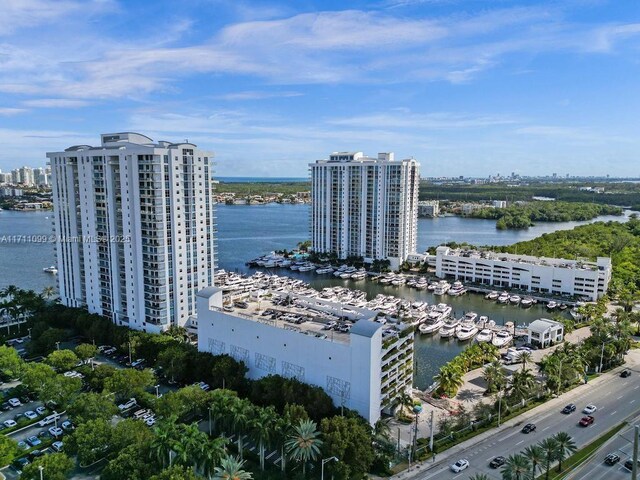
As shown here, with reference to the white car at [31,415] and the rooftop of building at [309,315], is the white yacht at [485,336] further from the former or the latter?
the white car at [31,415]

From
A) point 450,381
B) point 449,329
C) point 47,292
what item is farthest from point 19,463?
point 449,329

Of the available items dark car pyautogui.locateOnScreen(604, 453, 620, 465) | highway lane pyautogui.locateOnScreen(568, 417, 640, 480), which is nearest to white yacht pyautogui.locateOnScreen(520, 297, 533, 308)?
highway lane pyautogui.locateOnScreen(568, 417, 640, 480)

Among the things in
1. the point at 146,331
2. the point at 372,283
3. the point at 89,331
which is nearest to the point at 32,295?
the point at 89,331

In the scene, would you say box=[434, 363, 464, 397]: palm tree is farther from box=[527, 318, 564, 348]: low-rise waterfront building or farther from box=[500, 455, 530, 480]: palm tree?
box=[527, 318, 564, 348]: low-rise waterfront building

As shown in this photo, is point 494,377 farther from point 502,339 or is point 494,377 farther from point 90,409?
point 90,409

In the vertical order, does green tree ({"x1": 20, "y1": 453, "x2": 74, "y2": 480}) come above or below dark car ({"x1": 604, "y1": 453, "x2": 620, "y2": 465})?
above
